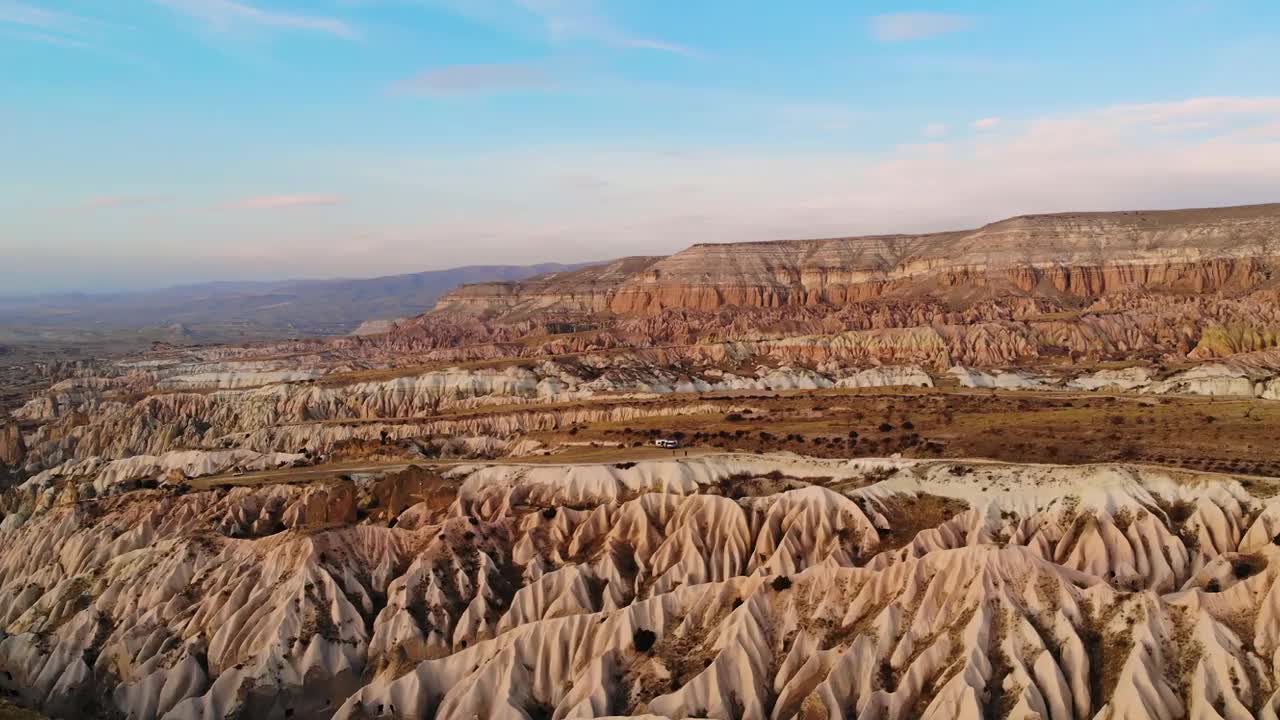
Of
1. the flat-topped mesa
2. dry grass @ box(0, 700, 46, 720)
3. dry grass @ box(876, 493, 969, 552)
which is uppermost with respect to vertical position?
the flat-topped mesa

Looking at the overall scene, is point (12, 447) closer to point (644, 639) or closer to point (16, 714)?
point (16, 714)

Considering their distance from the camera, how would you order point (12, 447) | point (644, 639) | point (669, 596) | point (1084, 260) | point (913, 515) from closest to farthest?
1. point (644, 639)
2. point (669, 596)
3. point (913, 515)
4. point (12, 447)
5. point (1084, 260)

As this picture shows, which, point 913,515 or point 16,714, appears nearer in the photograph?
point 16,714

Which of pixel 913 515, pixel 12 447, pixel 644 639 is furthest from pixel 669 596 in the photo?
pixel 12 447

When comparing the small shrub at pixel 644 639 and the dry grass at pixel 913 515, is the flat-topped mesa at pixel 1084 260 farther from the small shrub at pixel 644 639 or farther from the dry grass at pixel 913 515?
the small shrub at pixel 644 639

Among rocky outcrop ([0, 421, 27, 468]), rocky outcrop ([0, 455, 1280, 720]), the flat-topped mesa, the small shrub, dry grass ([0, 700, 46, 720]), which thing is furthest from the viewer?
the flat-topped mesa

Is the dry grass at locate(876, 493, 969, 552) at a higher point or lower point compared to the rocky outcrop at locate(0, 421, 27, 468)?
higher

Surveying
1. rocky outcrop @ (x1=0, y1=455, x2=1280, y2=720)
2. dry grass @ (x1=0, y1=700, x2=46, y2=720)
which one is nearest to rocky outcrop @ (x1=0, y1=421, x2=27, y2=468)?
rocky outcrop @ (x1=0, y1=455, x2=1280, y2=720)

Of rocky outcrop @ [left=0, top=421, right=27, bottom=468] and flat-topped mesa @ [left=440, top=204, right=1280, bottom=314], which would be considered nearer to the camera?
rocky outcrop @ [left=0, top=421, right=27, bottom=468]

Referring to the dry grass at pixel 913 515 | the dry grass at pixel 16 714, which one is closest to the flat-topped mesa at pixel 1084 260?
the dry grass at pixel 913 515

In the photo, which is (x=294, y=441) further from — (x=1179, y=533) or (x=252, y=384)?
(x=1179, y=533)

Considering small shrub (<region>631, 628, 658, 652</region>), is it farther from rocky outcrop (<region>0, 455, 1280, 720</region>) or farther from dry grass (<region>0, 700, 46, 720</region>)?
dry grass (<region>0, 700, 46, 720</region>)
